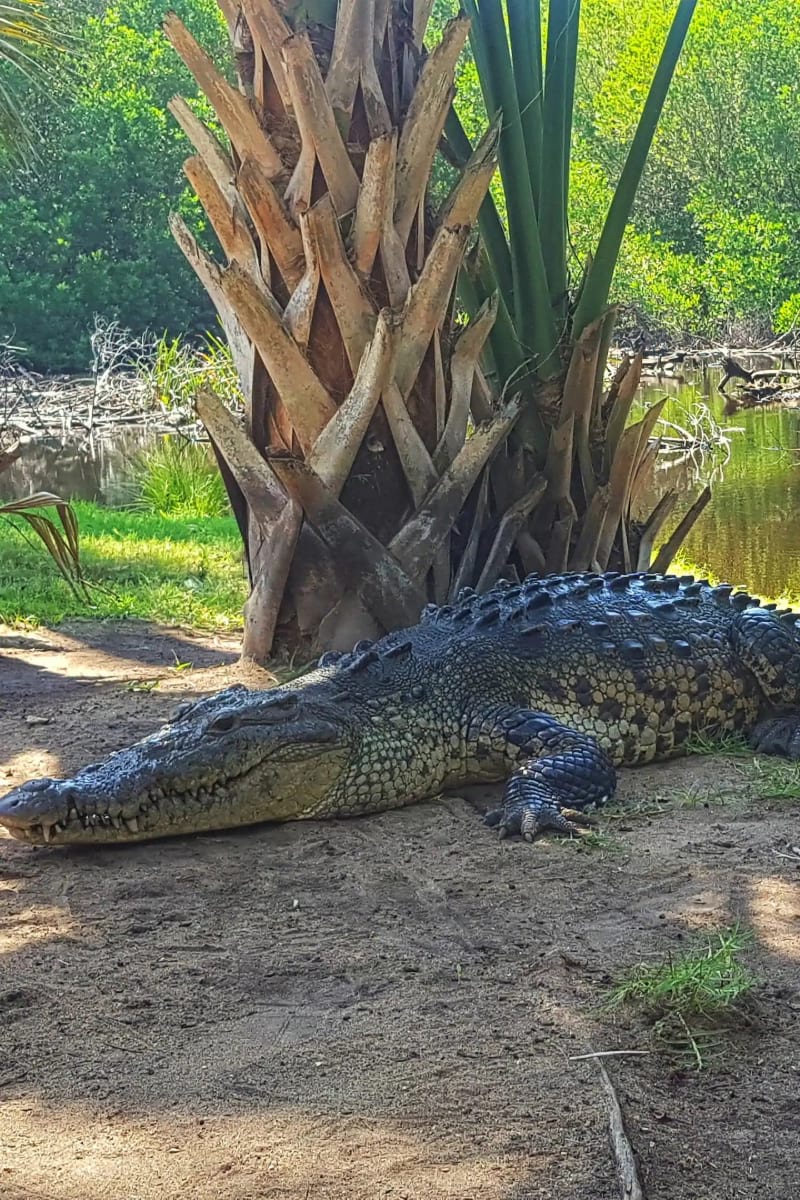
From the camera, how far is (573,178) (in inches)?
1296

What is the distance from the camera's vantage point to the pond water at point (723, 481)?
9.88m

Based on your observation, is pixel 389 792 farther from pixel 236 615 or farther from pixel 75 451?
pixel 75 451

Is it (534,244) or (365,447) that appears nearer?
(365,447)

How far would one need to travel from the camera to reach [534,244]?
5.95m

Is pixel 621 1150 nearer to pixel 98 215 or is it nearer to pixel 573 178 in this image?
pixel 573 178

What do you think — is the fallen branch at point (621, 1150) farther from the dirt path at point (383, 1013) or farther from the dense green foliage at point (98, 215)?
the dense green foliage at point (98, 215)

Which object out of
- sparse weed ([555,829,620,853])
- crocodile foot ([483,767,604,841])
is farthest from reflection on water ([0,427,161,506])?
sparse weed ([555,829,620,853])

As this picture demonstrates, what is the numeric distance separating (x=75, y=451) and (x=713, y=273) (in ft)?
54.8

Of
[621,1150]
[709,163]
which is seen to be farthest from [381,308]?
[709,163]

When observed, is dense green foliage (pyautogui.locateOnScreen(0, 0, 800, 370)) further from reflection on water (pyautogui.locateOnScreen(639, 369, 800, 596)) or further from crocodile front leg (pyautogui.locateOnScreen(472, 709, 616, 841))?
crocodile front leg (pyautogui.locateOnScreen(472, 709, 616, 841))

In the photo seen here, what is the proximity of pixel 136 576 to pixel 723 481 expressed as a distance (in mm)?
7341

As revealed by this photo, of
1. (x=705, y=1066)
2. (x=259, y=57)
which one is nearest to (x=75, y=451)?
(x=259, y=57)

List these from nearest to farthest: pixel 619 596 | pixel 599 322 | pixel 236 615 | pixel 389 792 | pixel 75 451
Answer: pixel 389 792, pixel 619 596, pixel 599 322, pixel 236 615, pixel 75 451

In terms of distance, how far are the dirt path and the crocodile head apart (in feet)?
0.28
